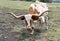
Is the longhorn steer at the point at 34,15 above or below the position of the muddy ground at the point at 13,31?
above

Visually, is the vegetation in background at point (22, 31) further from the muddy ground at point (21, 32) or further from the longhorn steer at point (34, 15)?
the longhorn steer at point (34, 15)

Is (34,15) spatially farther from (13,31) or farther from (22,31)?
(13,31)

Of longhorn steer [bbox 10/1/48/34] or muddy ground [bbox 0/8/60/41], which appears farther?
muddy ground [bbox 0/8/60/41]

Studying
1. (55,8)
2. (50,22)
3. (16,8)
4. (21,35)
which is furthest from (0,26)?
(55,8)

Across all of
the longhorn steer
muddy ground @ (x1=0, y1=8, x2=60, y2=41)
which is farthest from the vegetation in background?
the longhorn steer

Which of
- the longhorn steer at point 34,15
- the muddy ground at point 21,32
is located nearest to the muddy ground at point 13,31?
the muddy ground at point 21,32

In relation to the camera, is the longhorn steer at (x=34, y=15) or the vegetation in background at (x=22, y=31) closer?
the longhorn steer at (x=34, y=15)

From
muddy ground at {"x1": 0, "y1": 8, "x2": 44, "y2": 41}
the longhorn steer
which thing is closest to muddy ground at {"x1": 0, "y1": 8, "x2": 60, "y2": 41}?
muddy ground at {"x1": 0, "y1": 8, "x2": 44, "y2": 41}

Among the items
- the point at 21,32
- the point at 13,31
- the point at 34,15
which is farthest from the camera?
the point at 13,31

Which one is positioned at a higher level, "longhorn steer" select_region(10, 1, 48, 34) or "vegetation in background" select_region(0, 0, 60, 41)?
"longhorn steer" select_region(10, 1, 48, 34)

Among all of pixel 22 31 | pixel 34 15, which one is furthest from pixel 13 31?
pixel 34 15

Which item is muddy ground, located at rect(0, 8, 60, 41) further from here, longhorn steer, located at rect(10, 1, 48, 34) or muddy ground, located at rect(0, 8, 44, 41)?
longhorn steer, located at rect(10, 1, 48, 34)

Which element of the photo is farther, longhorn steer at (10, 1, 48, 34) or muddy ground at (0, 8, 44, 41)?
muddy ground at (0, 8, 44, 41)

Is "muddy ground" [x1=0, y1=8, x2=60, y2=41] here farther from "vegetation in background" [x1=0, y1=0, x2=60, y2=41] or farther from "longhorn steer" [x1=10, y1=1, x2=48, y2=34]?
"longhorn steer" [x1=10, y1=1, x2=48, y2=34]
